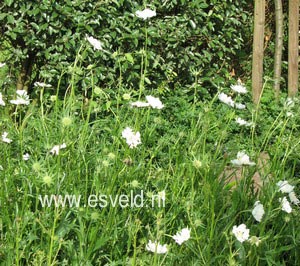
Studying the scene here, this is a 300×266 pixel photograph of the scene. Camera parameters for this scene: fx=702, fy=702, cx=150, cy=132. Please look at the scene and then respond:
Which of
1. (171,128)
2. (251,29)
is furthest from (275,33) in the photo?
(171,128)

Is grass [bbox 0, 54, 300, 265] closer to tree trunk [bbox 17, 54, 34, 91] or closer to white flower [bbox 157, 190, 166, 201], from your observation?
white flower [bbox 157, 190, 166, 201]

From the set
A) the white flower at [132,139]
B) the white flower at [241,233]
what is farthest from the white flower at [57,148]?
the white flower at [241,233]

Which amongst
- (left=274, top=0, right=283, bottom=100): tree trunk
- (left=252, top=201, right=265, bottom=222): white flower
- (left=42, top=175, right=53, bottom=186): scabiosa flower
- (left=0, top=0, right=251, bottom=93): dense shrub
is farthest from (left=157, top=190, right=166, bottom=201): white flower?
(left=274, top=0, right=283, bottom=100): tree trunk

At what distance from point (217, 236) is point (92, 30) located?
2885mm

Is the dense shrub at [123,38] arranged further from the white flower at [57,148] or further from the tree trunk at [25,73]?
the white flower at [57,148]

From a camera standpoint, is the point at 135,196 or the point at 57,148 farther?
the point at 135,196

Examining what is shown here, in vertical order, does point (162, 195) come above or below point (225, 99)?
below

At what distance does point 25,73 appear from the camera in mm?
6105

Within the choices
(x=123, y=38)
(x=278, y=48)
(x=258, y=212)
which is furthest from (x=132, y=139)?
(x=278, y=48)

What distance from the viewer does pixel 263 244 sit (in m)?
3.24

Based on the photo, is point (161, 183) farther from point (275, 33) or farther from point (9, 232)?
point (275, 33)

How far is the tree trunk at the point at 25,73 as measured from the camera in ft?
19.9

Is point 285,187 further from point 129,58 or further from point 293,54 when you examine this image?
point 293,54

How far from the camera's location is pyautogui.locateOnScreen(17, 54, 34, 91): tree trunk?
608 cm
